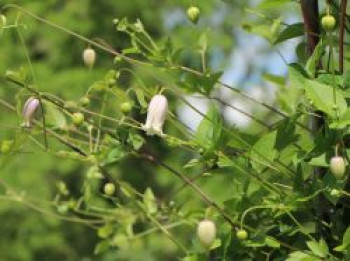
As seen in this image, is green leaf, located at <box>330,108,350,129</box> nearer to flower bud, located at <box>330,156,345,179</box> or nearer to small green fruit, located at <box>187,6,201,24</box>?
flower bud, located at <box>330,156,345,179</box>

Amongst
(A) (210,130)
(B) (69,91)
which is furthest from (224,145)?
(B) (69,91)

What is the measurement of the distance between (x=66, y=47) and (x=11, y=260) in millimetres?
2083

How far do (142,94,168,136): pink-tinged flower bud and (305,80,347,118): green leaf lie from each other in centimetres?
21

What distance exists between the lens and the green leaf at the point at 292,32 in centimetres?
139

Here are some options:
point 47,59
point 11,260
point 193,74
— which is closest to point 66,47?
point 47,59

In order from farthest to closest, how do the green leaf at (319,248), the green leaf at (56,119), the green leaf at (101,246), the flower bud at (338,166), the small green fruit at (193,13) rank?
the green leaf at (101,246) → the green leaf at (56,119) → the small green fruit at (193,13) → the green leaf at (319,248) → the flower bud at (338,166)

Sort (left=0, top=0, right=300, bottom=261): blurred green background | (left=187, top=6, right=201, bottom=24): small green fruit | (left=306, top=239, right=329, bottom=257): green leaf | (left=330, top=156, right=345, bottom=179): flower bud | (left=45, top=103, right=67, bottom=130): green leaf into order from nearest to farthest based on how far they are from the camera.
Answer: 1. (left=330, top=156, right=345, bottom=179): flower bud
2. (left=306, top=239, right=329, bottom=257): green leaf
3. (left=187, top=6, right=201, bottom=24): small green fruit
4. (left=45, top=103, right=67, bottom=130): green leaf
5. (left=0, top=0, right=300, bottom=261): blurred green background

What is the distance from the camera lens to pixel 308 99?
1.23 meters

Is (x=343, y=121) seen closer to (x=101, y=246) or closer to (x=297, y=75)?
(x=297, y=75)

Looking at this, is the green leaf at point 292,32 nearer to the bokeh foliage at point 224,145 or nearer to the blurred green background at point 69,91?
the bokeh foliage at point 224,145

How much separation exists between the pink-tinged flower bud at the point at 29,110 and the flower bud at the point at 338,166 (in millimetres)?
448

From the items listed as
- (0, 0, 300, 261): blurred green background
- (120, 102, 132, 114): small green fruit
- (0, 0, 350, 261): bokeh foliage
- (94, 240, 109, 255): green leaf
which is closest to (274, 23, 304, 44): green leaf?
(0, 0, 350, 261): bokeh foliage

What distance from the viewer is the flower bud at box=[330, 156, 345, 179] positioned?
1.12 meters

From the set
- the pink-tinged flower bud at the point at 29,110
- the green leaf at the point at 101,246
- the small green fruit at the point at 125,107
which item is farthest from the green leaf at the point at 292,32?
the green leaf at the point at 101,246
